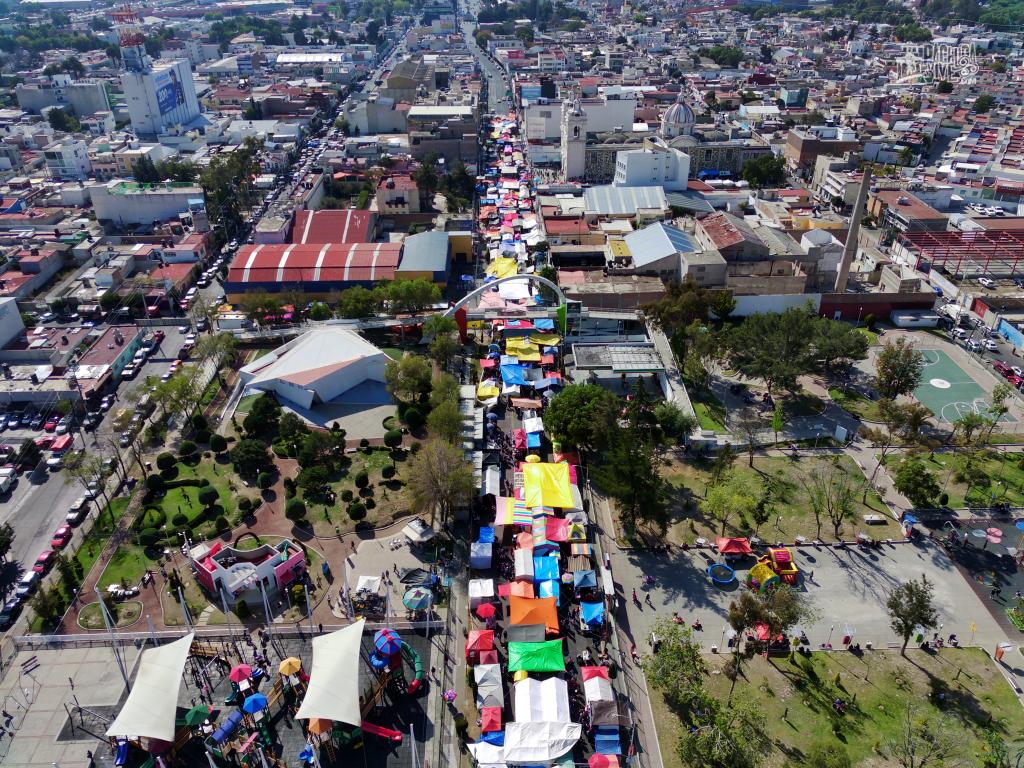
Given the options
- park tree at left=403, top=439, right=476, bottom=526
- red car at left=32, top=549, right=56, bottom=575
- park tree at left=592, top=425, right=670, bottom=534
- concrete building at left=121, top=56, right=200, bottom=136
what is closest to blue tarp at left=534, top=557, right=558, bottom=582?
park tree at left=592, top=425, right=670, bottom=534

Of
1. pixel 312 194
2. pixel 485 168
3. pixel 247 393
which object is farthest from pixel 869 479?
pixel 485 168

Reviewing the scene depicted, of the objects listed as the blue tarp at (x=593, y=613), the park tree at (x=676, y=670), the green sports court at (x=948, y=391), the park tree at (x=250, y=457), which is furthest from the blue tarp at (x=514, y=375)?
the green sports court at (x=948, y=391)

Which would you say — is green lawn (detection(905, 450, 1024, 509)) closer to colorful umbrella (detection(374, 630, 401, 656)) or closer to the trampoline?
the trampoline

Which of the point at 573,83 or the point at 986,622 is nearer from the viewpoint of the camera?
the point at 986,622

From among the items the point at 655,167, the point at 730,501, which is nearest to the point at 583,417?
the point at 730,501

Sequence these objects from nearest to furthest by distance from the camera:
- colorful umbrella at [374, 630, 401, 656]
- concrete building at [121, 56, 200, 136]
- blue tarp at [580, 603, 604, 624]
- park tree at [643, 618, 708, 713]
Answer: park tree at [643, 618, 708, 713]
colorful umbrella at [374, 630, 401, 656]
blue tarp at [580, 603, 604, 624]
concrete building at [121, 56, 200, 136]

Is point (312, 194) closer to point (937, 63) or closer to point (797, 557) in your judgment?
point (797, 557)

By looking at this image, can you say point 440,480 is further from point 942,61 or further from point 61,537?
point 942,61
